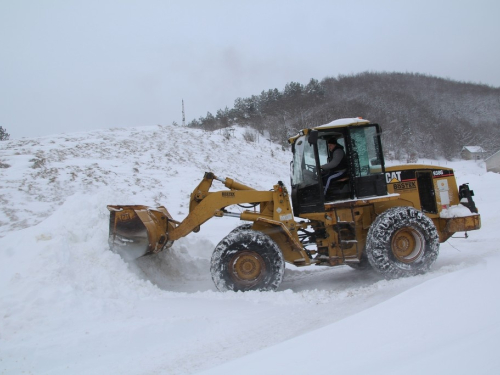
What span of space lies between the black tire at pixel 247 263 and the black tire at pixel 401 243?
1.52 meters

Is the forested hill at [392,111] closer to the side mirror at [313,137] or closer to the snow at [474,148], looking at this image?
the snow at [474,148]

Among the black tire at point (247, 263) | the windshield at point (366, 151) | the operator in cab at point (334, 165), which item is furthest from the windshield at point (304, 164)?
the black tire at point (247, 263)

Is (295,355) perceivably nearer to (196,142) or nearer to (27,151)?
(27,151)

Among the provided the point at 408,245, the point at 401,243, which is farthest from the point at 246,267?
the point at 408,245

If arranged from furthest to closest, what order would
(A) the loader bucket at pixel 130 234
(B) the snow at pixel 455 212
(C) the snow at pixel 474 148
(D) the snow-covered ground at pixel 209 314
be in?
1. (C) the snow at pixel 474 148
2. (B) the snow at pixel 455 212
3. (A) the loader bucket at pixel 130 234
4. (D) the snow-covered ground at pixel 209 314

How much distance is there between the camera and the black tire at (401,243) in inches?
235

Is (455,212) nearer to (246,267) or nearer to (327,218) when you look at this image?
(327,218)

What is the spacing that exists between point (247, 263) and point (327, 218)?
5.06 ft

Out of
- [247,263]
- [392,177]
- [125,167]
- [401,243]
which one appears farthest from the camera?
[125,167]

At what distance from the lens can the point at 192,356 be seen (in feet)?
12.4

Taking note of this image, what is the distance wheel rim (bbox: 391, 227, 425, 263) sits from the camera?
6.11 meters

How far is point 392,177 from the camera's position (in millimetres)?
6656

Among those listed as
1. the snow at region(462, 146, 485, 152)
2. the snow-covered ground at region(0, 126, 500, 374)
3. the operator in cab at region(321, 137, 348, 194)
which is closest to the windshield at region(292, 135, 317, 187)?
the operator in cab at region(321, 137, 348, 194)

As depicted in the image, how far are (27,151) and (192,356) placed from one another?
1637 cm
